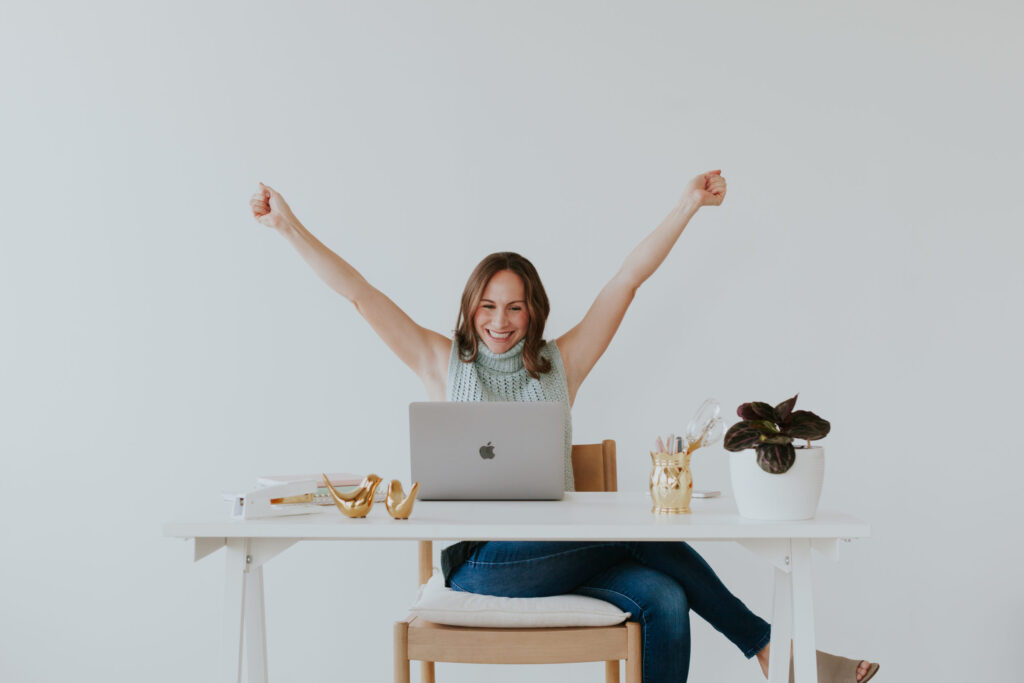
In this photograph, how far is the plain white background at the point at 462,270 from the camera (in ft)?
8.97

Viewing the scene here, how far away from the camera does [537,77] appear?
2820mm

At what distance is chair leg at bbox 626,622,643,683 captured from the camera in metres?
1.61

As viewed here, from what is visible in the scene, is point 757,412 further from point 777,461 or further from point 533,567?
point 533,567

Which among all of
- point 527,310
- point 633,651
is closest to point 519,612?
point 633,651

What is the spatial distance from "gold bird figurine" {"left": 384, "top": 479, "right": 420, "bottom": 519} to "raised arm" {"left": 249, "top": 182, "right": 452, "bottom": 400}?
1011 mm

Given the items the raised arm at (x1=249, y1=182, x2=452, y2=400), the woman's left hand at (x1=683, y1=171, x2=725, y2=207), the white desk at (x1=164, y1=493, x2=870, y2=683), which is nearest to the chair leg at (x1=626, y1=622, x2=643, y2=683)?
the white desk at (x1=164, y1=493, x2=870, y2=683)

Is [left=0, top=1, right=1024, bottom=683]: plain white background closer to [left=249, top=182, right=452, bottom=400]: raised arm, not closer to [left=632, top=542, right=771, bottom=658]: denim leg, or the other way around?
[left=249, top=182, right=452, bottom=400]: raised arm

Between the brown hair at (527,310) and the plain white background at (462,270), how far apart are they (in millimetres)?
435

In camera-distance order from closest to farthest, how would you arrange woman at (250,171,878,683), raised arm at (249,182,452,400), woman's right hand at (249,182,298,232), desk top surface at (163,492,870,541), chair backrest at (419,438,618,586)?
desk top surface at (163,492,870,541) < woman at (250,171,878,683) < woman's right hand at (249,182,298,232) < chair backrest at (419,438,618,586) < raised arm at (249,182,452,400)

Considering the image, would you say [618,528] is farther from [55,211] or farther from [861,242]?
[55,211]

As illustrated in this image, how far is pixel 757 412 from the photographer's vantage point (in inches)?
54.3

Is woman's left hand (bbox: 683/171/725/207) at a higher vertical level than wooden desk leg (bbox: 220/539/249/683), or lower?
higher

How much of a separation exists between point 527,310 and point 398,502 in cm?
99

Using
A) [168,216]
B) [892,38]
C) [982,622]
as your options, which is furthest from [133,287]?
[982,622]
